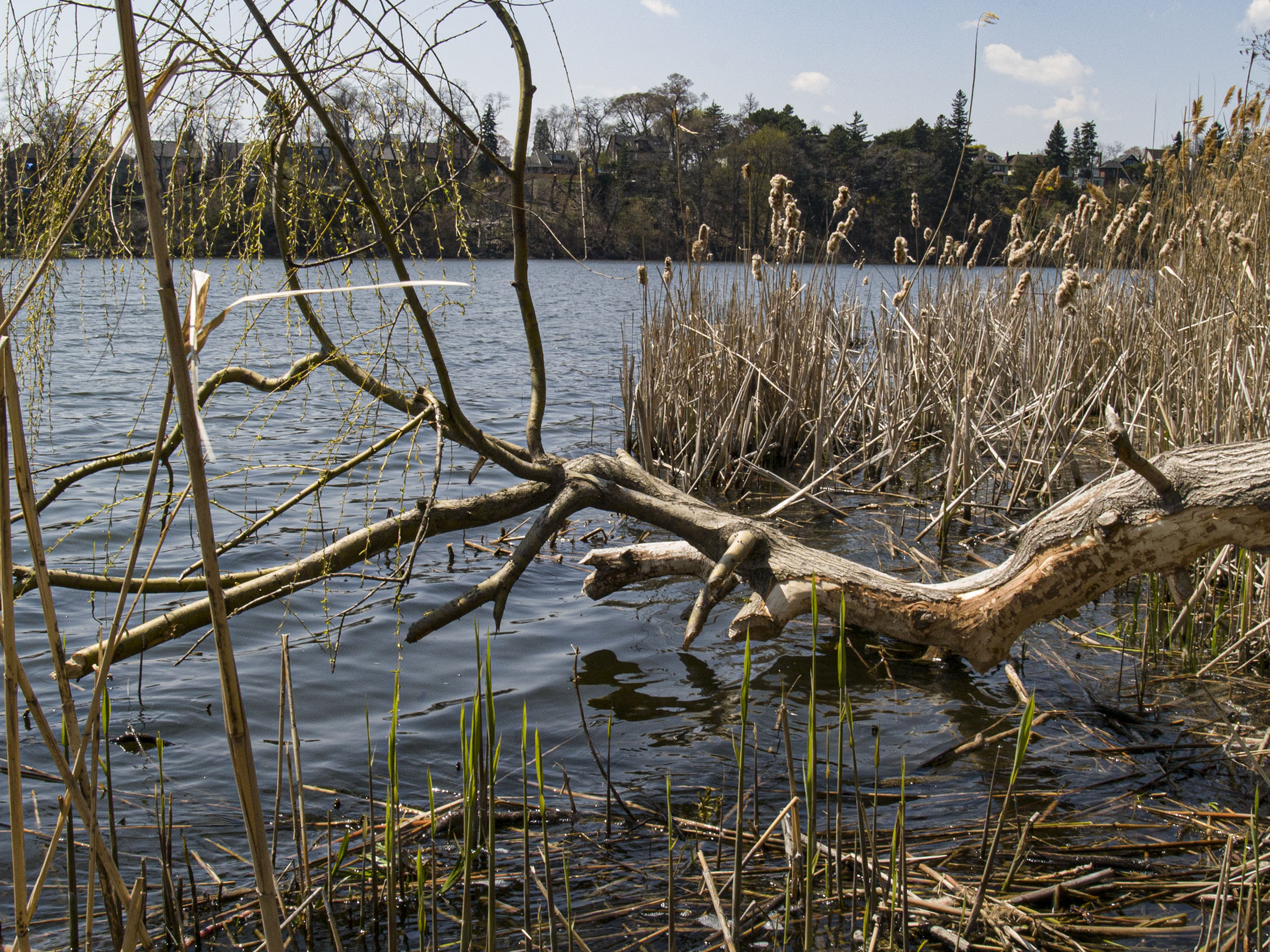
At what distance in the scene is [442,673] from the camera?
3838mm

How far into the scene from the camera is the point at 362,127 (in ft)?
7.13

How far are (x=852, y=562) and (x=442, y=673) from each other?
1.72 m

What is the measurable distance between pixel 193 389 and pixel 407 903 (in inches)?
67.4

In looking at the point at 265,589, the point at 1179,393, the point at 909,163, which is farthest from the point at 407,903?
the point at 909,163

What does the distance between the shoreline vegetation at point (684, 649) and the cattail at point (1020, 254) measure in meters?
1.00

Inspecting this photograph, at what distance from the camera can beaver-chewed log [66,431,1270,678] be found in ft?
8.61

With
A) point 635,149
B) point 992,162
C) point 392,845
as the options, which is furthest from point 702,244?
point 992,162

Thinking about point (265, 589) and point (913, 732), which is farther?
point (913, 732)

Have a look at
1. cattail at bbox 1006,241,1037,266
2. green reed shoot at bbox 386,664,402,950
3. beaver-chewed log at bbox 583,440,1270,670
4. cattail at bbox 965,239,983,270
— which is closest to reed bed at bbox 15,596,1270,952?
green reed shoot at bbox 386,664,402,950

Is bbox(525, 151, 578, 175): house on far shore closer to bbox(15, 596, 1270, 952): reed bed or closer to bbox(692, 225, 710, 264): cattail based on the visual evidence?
bbox(692, 225, 710, 264): cattail

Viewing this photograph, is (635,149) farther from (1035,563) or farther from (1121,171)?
(1035,563)

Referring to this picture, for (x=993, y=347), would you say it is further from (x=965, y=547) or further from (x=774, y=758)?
(x=774, y=758)

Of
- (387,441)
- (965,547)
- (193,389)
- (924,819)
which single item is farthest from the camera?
(965,547)

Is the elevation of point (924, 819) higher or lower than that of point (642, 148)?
lower
